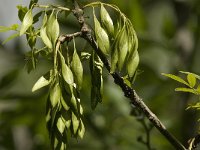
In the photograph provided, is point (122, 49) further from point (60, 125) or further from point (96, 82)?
point (60, 125)

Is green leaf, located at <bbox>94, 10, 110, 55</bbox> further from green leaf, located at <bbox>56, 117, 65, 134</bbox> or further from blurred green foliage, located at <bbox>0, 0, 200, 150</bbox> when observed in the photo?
blurred green foliage, located at <bbox>0, 0, 200, 150</bbox>

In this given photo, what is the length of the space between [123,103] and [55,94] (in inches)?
79.8

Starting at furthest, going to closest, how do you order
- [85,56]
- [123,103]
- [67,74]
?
[123,103]
[85,56]
[67,74]

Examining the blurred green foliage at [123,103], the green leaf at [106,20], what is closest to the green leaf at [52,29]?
the green leaf at [106,20]

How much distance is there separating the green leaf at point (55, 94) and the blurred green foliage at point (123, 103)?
1411 millimetres

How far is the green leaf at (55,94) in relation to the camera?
1.32 metres

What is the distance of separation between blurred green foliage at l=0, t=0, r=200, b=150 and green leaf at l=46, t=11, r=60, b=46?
4.67 feet

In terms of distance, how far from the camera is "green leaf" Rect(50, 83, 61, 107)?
1.32m

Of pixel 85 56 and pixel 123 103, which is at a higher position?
pixel 85 56

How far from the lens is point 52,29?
1.34 m

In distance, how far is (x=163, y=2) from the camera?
5.24m

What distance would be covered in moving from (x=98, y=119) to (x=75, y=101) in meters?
1.91

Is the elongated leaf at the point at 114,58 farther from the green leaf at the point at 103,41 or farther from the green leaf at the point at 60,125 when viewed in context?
the green leaf at the point at 60,125

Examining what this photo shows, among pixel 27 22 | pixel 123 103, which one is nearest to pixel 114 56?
pixel 27 22
